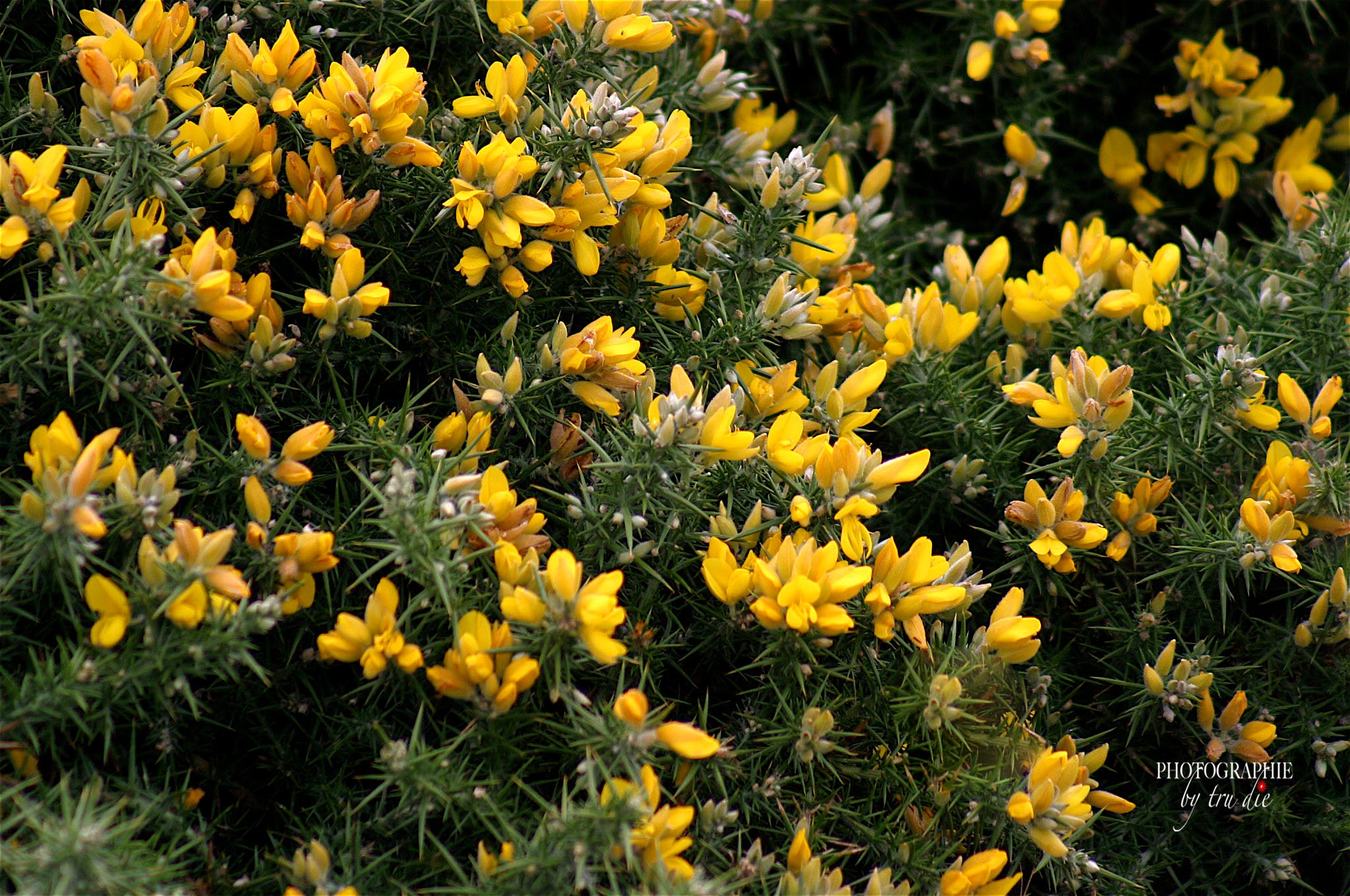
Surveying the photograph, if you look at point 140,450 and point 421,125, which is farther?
point 421,125

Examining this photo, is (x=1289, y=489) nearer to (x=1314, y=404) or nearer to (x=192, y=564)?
(x=1314, y=404)

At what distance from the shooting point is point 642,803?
1.36 m

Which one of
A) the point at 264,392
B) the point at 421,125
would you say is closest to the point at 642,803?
the point at 264,392

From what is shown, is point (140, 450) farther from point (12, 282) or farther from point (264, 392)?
point (12, 282)

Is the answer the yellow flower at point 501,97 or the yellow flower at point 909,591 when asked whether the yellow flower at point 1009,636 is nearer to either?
the yellow flower at point 909,591

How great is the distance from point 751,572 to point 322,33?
1.19m

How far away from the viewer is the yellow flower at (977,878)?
1.53 metres

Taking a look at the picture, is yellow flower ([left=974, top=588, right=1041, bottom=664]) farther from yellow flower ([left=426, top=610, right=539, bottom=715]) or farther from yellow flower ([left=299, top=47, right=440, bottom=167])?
yellow flower ([left=299, top=47, right=440, bottom=167])

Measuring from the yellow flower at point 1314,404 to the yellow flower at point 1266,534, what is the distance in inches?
9.2

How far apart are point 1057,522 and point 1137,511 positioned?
0.19 m

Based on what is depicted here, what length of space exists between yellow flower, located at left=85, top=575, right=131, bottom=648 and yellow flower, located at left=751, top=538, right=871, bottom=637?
0.82 meters

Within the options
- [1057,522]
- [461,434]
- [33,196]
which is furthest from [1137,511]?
[33,196]

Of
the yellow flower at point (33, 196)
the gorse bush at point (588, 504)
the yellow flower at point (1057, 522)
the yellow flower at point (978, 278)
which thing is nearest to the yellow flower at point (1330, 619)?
the gorse bush at point (588, 504)

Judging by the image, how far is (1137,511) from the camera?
193cm
